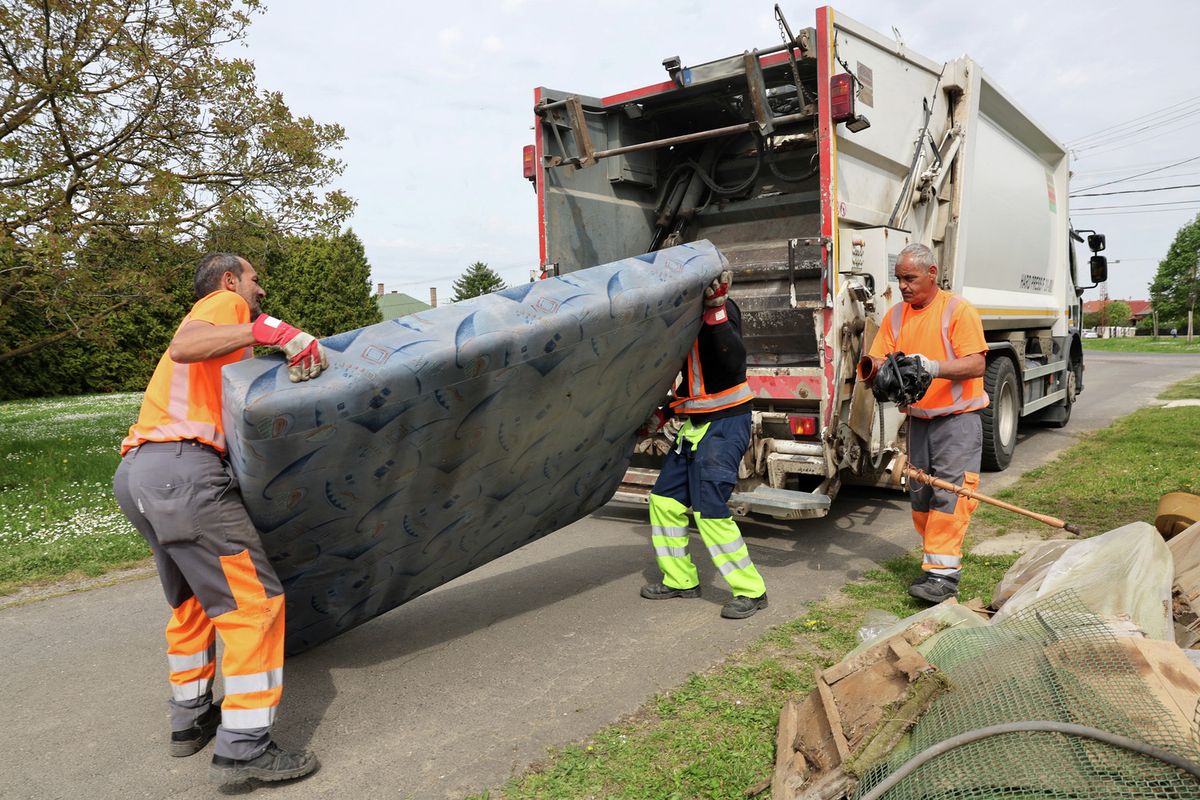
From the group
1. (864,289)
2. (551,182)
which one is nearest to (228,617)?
(864,289)

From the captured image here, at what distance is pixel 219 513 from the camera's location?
2.45 m

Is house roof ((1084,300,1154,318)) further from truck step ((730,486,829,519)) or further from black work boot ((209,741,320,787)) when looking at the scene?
black work boot ((209,741,320,787))

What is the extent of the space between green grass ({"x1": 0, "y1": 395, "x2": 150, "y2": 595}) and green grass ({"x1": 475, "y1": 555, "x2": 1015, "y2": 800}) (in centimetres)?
→ 393

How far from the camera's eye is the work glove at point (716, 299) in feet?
11.5

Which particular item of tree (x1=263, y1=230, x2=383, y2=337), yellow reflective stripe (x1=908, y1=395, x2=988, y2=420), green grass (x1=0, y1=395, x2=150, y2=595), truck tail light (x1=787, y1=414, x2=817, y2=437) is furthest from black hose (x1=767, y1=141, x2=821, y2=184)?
tree (x1=263, y1=230, x2=383, y2=337)

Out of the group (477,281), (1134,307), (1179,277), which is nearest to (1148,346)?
(1179,277)

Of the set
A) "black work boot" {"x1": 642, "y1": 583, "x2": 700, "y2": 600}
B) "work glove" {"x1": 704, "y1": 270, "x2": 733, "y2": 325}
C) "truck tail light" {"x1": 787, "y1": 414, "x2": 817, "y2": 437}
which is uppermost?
"work glove" {"x1": 704, "y1": 270, "x2": 733, "y2": 325}

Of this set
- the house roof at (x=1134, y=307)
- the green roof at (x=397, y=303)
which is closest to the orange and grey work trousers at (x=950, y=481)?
the green roof at (x=397, y=303)

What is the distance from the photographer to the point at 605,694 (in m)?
2.98

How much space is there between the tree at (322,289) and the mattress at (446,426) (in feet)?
73.5

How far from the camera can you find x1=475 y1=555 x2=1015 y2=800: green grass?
235cm

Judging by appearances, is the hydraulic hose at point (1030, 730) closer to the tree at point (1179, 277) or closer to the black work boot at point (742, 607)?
the black work boot at point (742, 607)

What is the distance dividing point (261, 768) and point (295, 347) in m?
1.27

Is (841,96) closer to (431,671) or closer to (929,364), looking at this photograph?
(929,364)
